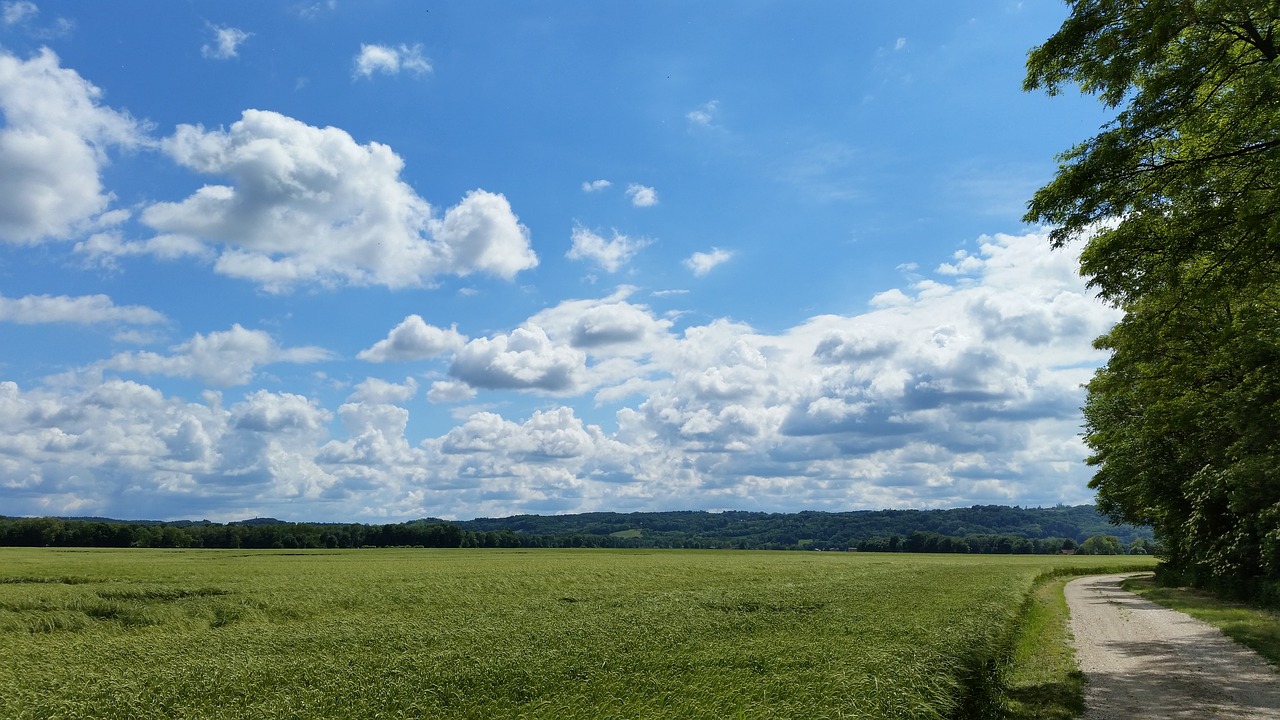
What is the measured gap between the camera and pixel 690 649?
59.3 feet

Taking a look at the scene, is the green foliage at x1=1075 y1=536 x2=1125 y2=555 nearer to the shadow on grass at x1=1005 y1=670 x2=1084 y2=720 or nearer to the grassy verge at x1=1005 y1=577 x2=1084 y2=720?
the grassy verge at x1=1005 y1=577 x2=1084 y2=720

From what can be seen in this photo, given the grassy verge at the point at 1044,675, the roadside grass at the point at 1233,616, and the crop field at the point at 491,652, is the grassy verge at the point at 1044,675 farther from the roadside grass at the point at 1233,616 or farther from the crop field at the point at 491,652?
the roadside grass at the point at 1233,616

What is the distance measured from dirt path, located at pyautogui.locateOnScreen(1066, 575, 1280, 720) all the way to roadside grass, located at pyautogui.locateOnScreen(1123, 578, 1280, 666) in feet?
1.74

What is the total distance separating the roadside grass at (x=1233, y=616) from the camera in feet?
74.8

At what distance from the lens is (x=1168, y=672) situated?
62.2 feet

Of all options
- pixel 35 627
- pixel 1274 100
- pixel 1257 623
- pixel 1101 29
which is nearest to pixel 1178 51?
pixel 1101 29

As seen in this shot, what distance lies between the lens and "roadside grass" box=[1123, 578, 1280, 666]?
74.8 feet

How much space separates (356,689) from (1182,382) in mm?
23169

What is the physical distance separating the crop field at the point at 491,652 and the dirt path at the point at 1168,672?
249 centimetres

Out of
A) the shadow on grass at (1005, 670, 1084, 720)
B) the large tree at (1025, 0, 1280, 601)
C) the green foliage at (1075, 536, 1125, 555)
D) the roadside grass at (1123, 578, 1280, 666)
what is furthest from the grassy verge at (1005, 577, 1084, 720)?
the green foliage at (1075, 536, 1125, 555)

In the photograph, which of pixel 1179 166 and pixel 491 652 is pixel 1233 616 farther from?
pixel 491 652

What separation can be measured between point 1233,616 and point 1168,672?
14770 mm

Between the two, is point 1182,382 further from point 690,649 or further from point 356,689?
point 356,689

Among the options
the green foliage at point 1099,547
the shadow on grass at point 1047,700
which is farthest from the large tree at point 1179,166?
the green foliage at point 1099,547
